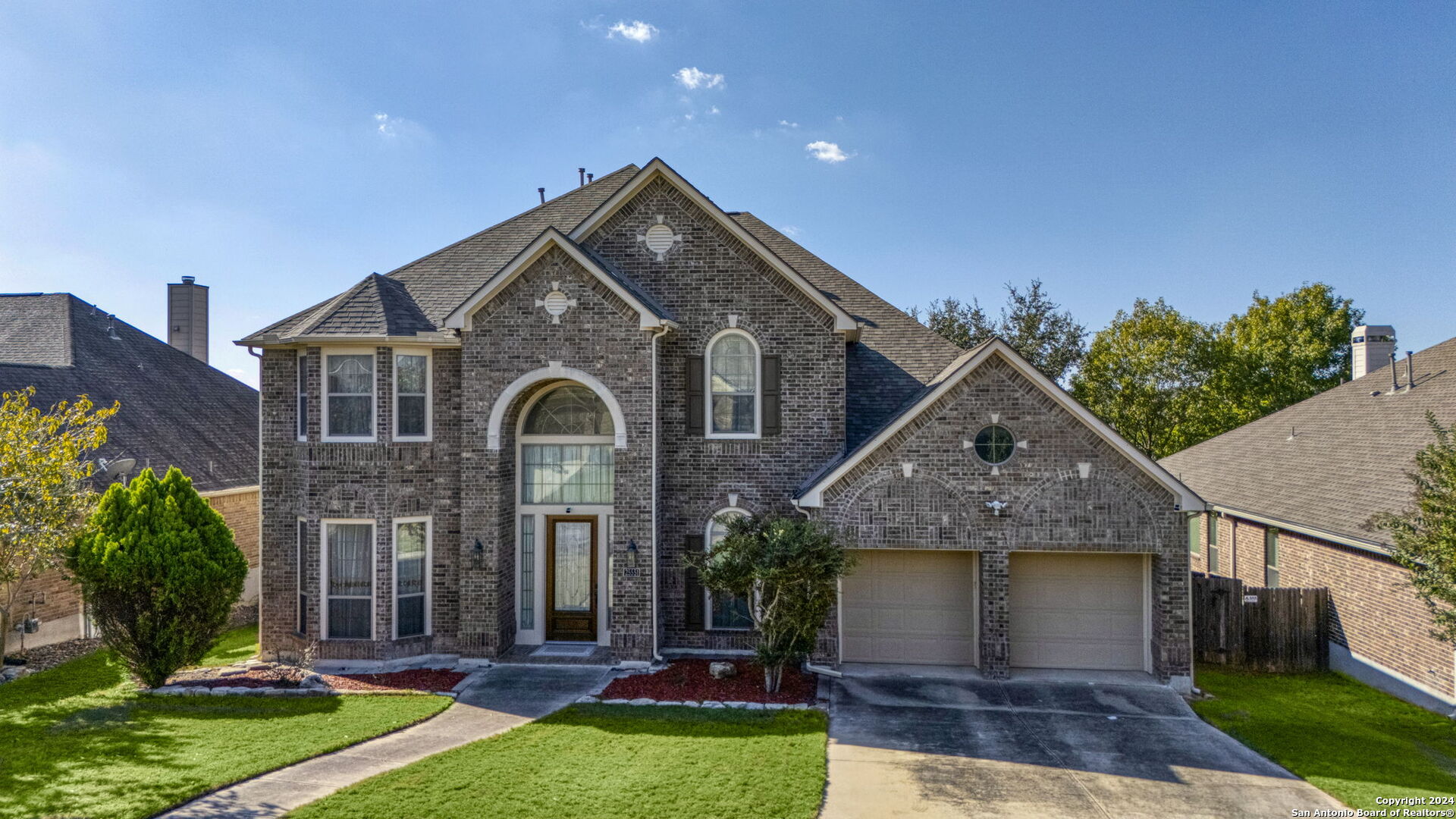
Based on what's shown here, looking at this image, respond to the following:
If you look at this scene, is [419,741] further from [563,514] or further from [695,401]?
[695,401]

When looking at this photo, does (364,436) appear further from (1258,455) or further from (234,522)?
(1258,455)

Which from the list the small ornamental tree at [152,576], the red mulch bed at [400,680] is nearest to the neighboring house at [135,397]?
the small ornamental tree at [152,576]

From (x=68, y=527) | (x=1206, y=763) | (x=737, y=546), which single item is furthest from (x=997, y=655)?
(x=68, y=527)

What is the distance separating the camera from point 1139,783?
834 cm

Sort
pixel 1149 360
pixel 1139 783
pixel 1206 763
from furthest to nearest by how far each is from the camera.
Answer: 1. pixel 1149 360
2. pixel 1206 763
3. pixel 1139 783

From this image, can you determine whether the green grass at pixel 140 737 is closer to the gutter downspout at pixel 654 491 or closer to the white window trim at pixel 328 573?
the white window trim at pixel 328 573

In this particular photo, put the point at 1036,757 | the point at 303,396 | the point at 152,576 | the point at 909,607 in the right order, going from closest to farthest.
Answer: the point at 1036,757 < the point at 152,576 < the point at 909,607 < the point at 303,396

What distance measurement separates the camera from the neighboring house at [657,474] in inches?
463

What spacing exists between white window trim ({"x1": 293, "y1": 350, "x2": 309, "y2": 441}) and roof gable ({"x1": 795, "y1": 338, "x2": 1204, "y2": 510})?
28.8 feet

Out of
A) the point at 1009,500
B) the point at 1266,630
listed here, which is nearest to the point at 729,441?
the point at 1009,500

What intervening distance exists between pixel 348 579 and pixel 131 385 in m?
11.8

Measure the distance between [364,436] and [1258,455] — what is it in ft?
69.1

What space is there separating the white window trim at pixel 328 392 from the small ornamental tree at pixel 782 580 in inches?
252

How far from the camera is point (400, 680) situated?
11.8 m
